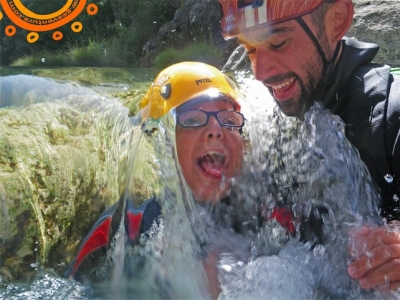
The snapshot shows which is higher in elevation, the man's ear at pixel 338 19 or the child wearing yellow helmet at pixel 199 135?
the man's ear at pixel 338 19

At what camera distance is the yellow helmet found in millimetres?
2721

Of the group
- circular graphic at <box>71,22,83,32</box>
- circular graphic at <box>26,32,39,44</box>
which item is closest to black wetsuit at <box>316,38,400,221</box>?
circular graphic at <box>71,22,83,32</box>

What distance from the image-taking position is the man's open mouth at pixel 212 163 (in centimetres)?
263

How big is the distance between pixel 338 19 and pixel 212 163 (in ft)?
2.78

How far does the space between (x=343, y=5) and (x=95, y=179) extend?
2025 millimetres

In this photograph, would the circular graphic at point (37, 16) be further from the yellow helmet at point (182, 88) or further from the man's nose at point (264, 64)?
the man's nose at point (264, 64)

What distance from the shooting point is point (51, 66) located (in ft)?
15.5

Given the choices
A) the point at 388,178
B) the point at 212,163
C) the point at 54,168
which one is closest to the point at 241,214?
the point at 212,163

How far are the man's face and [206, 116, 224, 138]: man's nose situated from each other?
389mm

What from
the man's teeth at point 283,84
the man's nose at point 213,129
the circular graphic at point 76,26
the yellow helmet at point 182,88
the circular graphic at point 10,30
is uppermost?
the circular graphic at point 76,26

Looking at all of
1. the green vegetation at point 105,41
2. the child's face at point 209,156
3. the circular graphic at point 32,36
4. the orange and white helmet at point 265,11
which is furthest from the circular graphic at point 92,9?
the orange and white helmet at point 265,11

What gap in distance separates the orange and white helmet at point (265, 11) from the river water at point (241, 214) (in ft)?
1.33

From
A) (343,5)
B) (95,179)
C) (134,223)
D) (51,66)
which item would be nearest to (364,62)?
(343,5)

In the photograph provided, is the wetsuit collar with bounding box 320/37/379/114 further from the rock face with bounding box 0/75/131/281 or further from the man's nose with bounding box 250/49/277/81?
the rock face with bounding box 0/75/131/281
